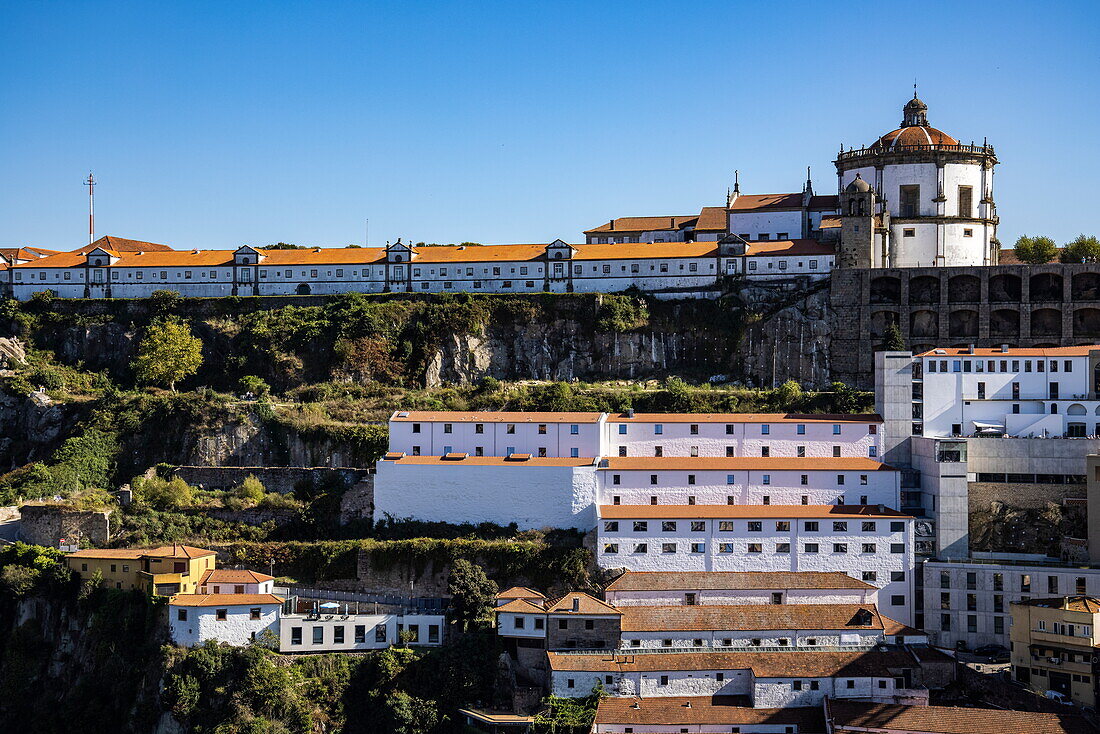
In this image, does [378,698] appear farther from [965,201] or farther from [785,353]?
[965,201]

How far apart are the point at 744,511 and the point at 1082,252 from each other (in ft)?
111

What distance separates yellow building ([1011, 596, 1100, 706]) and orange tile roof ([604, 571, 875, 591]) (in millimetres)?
6040

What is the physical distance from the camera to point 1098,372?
5950 cm

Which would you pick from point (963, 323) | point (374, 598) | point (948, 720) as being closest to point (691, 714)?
point (948, 720)

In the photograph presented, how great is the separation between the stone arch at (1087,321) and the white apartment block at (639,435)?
18.8 metres

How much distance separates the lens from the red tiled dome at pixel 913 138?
76.6m

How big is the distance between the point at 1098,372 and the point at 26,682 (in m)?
46.6

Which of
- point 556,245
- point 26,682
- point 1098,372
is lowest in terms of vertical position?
point 26,682

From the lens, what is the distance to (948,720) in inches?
1762

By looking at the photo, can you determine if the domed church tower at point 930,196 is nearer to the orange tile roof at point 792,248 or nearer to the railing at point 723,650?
the orange tile roof at point 792,248

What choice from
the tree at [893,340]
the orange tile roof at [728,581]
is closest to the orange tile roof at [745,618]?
the orange tile roof at [728,581]

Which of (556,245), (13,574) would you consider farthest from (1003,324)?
(13,574)

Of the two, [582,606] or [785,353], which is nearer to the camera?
[582,606]

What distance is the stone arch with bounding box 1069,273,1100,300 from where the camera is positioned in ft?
234
